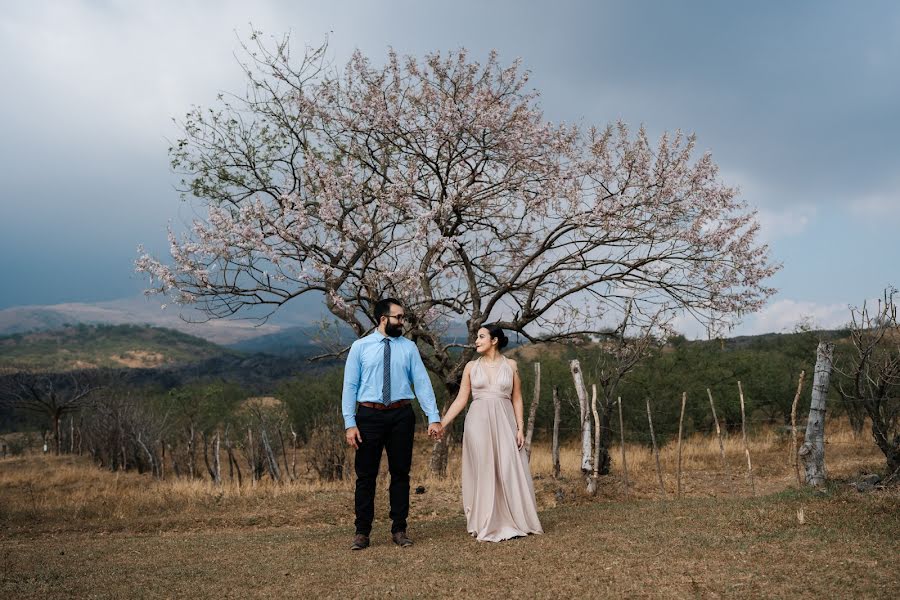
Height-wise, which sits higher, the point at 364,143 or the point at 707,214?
the point at 364,143

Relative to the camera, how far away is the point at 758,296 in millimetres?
13609

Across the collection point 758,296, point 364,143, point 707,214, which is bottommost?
point 758,296

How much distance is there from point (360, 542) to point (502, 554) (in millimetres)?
1367

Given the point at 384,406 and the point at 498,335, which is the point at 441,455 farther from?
the point at 384,406

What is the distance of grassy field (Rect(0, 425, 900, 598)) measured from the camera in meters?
4.95

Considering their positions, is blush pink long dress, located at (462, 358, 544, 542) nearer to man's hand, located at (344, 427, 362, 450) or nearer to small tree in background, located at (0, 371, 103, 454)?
man's hand, located at (344, 427, 362, 450)

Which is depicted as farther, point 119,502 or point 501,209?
point 501,209

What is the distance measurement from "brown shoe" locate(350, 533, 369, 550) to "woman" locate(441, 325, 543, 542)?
0.91 meters

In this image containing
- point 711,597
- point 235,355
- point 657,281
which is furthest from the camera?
point 235,355

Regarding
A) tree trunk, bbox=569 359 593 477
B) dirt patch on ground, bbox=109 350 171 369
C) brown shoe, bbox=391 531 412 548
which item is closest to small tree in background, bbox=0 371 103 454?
tree trunk, bbox=569 359 593 477

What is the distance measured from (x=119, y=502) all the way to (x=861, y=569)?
35.8ft

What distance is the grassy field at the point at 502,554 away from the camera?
4.95 metres

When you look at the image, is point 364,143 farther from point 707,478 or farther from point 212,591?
point 212,591

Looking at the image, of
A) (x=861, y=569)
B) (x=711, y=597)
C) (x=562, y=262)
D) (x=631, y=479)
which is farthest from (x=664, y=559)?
(x=562, y=262)
